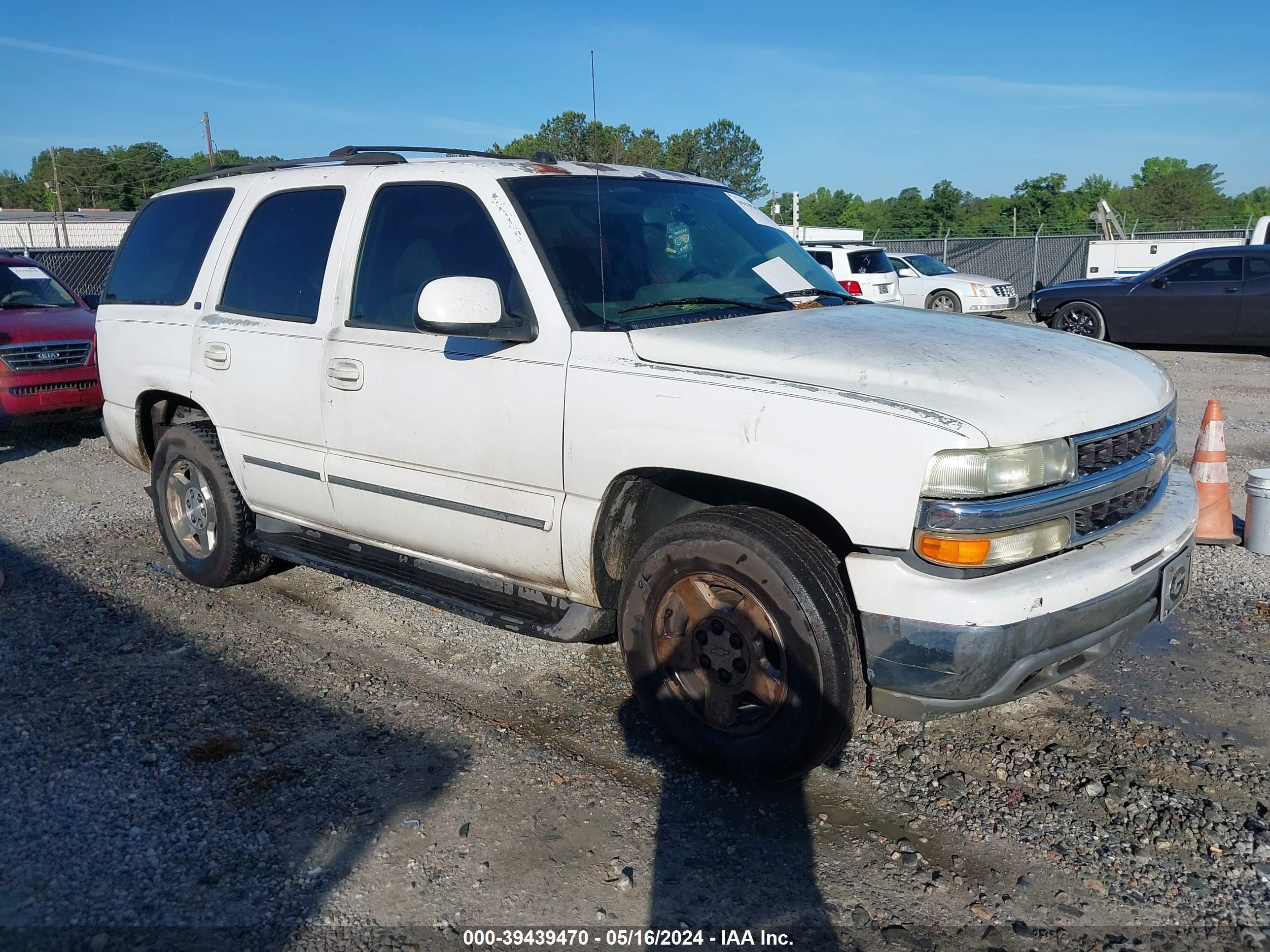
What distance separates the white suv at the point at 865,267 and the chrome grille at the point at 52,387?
1119 centimetres

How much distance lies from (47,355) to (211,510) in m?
5.63

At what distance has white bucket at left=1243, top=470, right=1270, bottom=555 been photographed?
18.6 ft

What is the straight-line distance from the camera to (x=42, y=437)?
10688 millimetres

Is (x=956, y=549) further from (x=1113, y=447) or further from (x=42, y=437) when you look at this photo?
(x=42, y=437)

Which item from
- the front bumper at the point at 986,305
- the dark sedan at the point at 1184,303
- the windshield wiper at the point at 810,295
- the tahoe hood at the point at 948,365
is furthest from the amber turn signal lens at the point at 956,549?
the front bumper at the point at 986,305

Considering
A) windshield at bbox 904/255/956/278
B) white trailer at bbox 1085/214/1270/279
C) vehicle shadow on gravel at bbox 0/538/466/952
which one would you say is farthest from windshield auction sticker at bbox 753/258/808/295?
white trailer at bbox 1085/214/1270/279

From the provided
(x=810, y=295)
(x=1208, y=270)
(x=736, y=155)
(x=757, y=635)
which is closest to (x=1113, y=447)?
(x=757, y=635)

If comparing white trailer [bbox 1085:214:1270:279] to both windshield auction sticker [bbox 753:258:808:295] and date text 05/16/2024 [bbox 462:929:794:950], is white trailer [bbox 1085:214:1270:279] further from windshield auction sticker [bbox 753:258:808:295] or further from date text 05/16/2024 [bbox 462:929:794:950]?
date text 05/16/2024 [bbox 462:929:794:950]

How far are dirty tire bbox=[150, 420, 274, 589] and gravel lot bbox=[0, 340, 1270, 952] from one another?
16.8 inches

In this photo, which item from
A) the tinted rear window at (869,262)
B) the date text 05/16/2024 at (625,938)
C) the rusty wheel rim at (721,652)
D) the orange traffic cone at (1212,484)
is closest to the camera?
the date text 05/16/2024 at (625,938)

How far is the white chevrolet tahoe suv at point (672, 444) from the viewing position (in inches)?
118

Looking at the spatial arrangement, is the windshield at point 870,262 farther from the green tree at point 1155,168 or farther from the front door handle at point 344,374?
the green tree at point 1155,168

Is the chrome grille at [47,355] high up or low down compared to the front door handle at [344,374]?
down

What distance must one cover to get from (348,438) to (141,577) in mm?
2194
